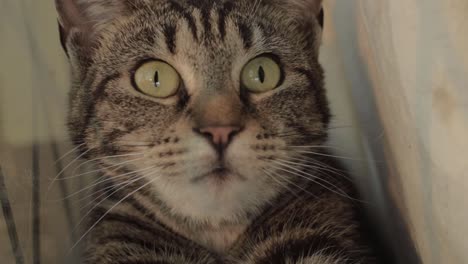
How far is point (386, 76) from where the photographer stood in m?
0.86

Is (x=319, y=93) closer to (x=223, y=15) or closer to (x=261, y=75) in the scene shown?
(x=261, y=75)

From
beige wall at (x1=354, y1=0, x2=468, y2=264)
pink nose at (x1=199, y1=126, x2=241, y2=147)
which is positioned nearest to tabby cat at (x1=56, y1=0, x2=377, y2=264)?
pink nose at (x1=199, y1=126, x2=241, y2=147)

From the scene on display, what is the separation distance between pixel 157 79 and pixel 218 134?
221mm

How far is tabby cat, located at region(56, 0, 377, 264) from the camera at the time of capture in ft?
3.03

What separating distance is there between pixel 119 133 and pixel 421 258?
0.59 metres

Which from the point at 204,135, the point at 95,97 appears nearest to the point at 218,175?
the point at 204,135

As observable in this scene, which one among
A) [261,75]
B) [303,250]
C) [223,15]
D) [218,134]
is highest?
[223,15]

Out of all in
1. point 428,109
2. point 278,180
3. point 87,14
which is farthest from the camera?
point 87,14

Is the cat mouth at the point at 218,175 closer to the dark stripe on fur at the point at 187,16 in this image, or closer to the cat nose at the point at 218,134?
the cat nose at the point at 218,134

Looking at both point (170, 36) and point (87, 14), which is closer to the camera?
point (170, 36)

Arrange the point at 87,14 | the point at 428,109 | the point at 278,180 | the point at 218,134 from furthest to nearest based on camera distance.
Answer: the point at 87,14 → the point at 278,180 → the point at 218,134 → the point at 428,109

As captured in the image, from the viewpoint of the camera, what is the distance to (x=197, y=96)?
97 cm

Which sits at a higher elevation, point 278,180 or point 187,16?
point 187,16

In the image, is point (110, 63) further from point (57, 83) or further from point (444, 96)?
point (444, 96)
